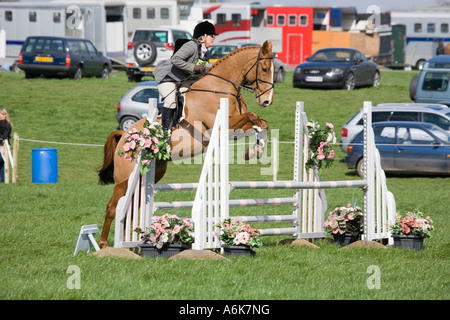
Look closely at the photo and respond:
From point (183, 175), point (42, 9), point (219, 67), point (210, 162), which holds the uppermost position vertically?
point (42, 9)

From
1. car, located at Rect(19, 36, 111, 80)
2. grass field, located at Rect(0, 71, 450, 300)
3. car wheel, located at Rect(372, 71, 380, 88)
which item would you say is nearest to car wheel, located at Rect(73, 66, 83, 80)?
car, located at Rect(19, 36, 111, 80)

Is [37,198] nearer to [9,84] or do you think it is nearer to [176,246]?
[176,246]

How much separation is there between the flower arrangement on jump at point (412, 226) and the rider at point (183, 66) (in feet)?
9.12

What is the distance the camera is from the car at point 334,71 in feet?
89.4

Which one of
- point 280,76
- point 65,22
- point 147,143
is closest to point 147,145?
point 147,143

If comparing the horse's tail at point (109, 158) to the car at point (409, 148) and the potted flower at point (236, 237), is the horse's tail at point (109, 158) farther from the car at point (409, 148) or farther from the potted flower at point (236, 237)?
the car at point (409, 148)

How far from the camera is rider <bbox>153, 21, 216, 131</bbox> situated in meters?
8.29

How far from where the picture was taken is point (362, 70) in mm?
28125

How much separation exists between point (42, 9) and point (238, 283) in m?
30.4

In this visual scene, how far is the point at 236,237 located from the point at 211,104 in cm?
175

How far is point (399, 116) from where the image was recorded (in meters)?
19.5

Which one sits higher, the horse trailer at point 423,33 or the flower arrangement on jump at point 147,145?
the horse trailer at point 423,33

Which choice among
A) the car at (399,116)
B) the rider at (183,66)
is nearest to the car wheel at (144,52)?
the car at (399,116)

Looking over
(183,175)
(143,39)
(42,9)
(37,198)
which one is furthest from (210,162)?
(42,9)
